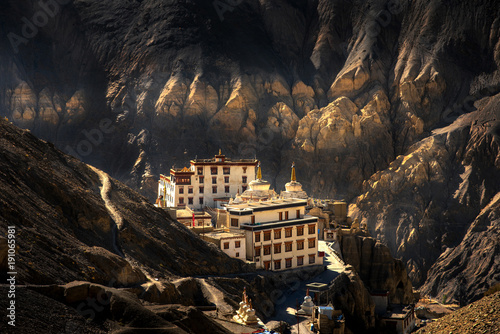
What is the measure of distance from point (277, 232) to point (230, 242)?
221 inches

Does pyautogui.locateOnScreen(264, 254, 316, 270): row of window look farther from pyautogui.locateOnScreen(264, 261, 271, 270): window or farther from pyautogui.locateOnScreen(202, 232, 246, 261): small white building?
pyautogui.locateOnScreen(202, 232, 246, 261): small white building

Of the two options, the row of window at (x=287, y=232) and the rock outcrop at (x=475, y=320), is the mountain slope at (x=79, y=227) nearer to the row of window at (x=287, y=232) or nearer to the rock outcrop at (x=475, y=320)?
the row of window at (x=287, y=232)

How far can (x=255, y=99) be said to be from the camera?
14500cm

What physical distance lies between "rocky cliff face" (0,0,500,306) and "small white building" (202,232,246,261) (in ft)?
167

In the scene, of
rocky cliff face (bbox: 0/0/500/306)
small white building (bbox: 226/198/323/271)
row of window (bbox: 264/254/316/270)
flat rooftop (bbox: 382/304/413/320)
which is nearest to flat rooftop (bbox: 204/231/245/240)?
small white building (bbox: 226/198/323/271)

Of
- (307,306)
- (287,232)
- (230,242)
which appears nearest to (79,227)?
(307,306)

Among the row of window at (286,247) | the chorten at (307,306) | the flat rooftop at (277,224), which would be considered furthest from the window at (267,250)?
the chorten at (307,306)

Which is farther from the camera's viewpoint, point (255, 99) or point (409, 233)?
point (255, 99)

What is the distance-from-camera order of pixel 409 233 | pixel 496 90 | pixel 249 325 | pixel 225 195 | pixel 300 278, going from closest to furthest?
pixel 249 325
pixel 300 278
pixel 225 195
pixel 409 233
pixel 496 90

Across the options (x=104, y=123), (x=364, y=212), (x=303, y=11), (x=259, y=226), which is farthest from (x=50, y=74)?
(x=259, y=226)

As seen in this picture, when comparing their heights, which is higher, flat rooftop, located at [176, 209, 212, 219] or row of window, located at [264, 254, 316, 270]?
flat rooftop, located at [176, 209, 212, 219]

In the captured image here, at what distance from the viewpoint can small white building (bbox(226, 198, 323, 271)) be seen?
7546 cm

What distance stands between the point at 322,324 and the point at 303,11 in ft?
375

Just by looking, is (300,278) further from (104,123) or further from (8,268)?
(104,123)
